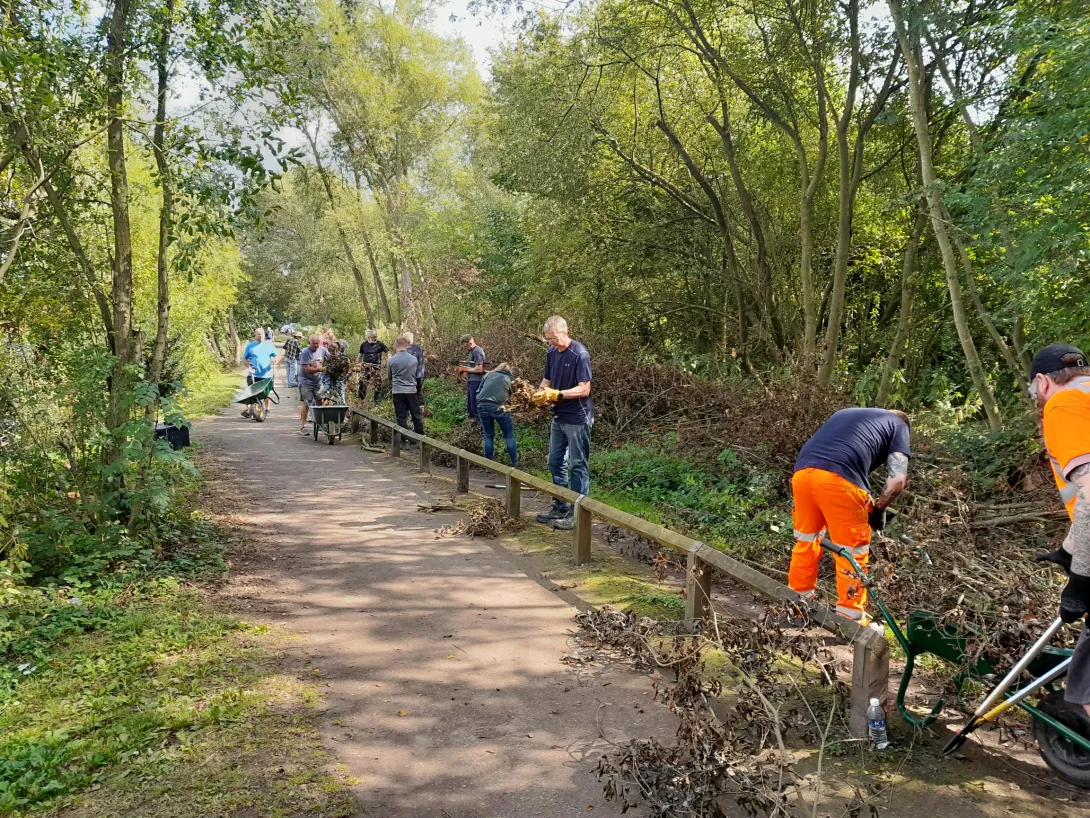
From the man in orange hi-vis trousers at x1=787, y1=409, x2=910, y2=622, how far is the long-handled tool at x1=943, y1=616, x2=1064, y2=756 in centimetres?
88

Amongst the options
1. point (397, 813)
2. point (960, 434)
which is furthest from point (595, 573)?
point (960, 434)

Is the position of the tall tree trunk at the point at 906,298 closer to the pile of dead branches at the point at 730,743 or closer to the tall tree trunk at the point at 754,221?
the tall tree trunk at the point at 754,221

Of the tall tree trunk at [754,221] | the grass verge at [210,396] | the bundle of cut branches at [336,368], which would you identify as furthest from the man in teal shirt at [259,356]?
the tall tree trunk at [754,221]

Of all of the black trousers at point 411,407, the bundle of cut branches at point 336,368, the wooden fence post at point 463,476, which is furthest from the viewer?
the bundle of cut branches at point 336,368

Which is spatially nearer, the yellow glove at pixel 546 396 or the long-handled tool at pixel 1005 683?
the long-handled tool at pixel 1005 683

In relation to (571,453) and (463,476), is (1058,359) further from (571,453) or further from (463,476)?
(463,476)

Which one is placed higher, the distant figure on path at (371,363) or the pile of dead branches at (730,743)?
the distant figure on path at (371,363)

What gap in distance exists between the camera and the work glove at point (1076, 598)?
112 inches

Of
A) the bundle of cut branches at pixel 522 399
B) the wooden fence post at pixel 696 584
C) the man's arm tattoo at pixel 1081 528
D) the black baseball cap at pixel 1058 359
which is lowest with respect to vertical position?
the wooden fence post at pixel 696 584

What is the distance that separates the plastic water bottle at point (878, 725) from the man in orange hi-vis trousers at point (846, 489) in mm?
786

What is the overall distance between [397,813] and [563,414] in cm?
452

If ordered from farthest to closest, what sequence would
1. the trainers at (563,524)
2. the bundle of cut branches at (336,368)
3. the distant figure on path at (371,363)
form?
the distant figure on path at (371,363)
the bundle of cut branches at (336,368)
the trainers at (563,524)

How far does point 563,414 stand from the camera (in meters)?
7.11

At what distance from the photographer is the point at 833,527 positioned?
4387mm
